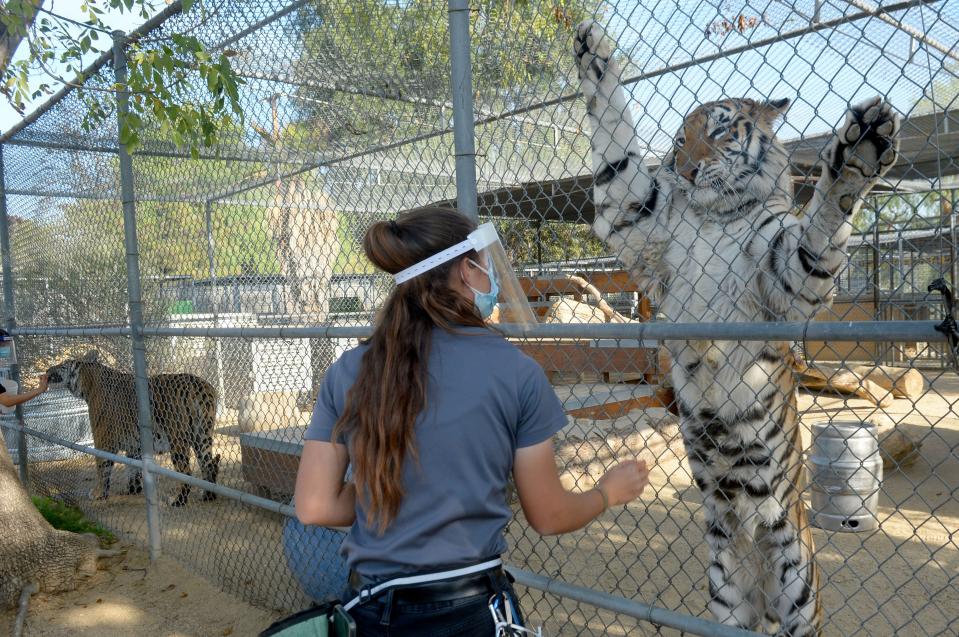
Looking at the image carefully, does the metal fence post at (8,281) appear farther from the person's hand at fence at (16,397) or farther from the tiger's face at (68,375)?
the person's hand at fence at (16,397)

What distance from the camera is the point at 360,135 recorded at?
387cm

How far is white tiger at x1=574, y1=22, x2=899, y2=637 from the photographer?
2.88 m

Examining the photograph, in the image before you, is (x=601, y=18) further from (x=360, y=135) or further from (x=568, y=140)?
(x=360, y=135)

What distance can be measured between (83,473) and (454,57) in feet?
23.8

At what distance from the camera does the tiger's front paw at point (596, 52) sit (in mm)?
2758

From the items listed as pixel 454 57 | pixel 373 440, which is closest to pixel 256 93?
pixel 454 57

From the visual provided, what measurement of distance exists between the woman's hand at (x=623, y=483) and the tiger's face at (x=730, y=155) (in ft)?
5.05

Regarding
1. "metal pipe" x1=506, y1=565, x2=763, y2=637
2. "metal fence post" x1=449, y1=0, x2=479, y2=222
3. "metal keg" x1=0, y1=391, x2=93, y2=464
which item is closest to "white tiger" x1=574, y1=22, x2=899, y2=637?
"metal fence post" x1=449, y1=0, x2=479, y2=222

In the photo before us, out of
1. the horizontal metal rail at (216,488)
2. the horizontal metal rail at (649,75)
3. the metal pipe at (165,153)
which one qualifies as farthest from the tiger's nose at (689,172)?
the horizontal metal rail at (216,488)

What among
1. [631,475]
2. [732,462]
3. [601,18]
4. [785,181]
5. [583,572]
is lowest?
[583,572]

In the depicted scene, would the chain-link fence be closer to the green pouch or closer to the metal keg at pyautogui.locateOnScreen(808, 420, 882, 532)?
the metal keg at pyautogui.locateOnScreen(808, 420, 882, 532)

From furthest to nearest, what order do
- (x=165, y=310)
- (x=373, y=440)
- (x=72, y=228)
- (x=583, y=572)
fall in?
(x=72, y=228) < (x=165, y=310) < (x=583, y=572) < (x=373, y=440)

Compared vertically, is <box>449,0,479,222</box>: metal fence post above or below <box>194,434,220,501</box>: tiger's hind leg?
above

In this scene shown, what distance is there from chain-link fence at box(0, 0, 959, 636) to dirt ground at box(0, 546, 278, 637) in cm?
20
